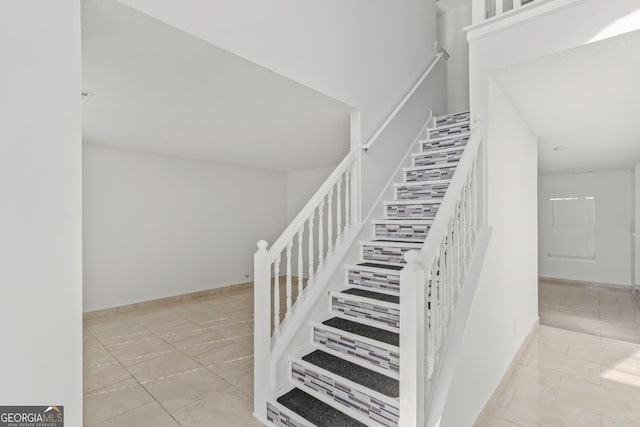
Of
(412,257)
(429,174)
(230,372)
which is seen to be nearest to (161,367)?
(230,372)

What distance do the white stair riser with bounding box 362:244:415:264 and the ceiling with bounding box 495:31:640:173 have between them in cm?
167

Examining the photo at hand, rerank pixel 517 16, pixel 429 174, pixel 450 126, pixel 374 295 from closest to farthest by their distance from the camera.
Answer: pixel 517 16, pixel 374 295, pixel 429 174, pixel 450 126

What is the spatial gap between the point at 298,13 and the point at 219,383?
9.78 ft

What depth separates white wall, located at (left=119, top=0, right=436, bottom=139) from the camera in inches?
73.8

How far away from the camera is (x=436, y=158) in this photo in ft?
11.7

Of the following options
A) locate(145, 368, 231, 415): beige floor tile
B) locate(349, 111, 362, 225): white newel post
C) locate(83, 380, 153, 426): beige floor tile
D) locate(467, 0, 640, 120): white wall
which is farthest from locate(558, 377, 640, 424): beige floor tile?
locate(83, 380, 153, 426): beige floor tile

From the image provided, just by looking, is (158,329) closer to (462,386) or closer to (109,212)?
(109,212)

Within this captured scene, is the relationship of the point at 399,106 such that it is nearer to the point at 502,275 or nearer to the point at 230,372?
the point at 502,275

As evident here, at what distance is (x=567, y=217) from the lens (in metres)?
6.57

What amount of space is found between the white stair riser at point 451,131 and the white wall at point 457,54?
6.58ft

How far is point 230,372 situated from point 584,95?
154 inches

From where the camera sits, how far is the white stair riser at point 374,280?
252cm

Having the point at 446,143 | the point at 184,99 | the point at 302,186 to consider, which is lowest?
the point at 302,186

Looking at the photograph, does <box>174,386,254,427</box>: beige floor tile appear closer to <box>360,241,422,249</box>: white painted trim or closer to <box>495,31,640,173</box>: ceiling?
<box>360,241,422,249</box>: white painted trim
